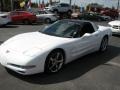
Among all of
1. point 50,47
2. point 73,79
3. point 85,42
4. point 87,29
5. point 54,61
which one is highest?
point 87,29

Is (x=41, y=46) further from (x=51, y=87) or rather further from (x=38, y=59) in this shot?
(x=51, y=87)

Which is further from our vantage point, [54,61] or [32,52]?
[54,61]

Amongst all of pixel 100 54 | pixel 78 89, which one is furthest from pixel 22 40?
pixel 100 54

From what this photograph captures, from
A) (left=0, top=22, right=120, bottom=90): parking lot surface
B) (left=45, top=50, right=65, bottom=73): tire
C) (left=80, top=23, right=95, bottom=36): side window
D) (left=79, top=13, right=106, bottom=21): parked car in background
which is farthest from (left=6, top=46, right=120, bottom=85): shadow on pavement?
(left=79, top=13, right=106, bottom=21): parked car in background

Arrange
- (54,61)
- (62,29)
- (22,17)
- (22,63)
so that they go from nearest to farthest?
(22,63), (54,61), (62,29), (22,17)

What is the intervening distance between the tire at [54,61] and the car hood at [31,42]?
0.23m

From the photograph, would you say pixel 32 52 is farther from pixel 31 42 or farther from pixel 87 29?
pixel 87 29

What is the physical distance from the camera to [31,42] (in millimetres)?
5863

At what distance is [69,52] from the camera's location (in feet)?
20.4

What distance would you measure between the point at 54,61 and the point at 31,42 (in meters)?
0.76

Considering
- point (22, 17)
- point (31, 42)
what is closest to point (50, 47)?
point (31, 42)

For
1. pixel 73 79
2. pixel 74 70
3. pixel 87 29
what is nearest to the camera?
pixel 73 79

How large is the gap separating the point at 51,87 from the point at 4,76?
1265mm

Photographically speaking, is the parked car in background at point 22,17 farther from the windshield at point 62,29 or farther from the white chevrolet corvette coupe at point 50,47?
the windshield at point 62,29
